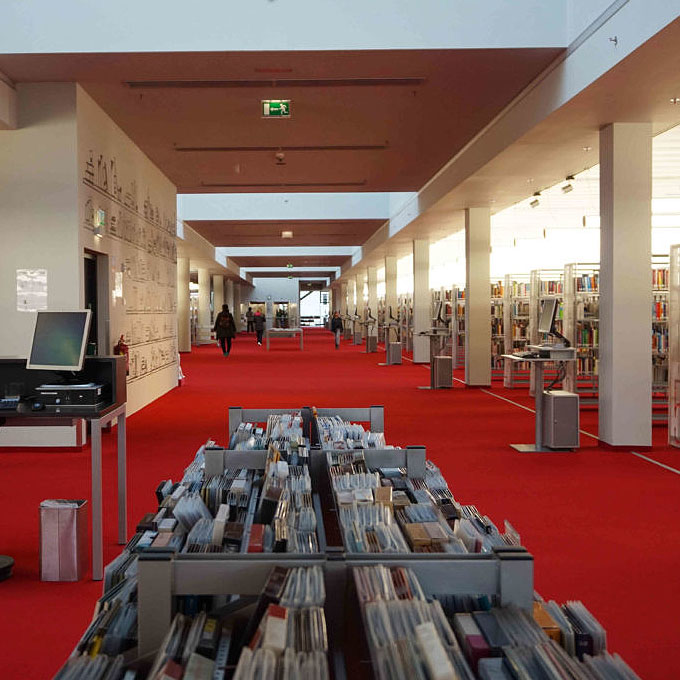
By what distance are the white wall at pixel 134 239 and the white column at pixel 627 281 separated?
558 cm

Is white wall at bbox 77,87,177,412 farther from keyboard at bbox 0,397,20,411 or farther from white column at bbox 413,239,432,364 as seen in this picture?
white column at bbox 413,239,432,364

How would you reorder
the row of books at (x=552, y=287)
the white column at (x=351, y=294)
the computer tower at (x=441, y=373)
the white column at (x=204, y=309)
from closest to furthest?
the computer tower at (x=441, y=373) < the row of books at (x=552, y=287) < the white column at (x=204, y=309) < the white column at (x=351, y=294)

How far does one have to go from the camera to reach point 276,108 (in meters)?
9.28

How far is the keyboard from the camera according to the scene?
462 cm

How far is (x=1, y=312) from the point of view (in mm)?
8281

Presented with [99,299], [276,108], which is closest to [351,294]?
[99,299]

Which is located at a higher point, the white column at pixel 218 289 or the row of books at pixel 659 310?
the white column at pixel 218 289

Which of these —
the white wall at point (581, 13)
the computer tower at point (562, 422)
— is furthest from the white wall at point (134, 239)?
the computer tower at point (562, 422)

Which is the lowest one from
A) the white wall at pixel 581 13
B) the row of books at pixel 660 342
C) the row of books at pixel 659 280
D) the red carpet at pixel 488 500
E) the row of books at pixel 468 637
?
the red carpet at pixel 488 500

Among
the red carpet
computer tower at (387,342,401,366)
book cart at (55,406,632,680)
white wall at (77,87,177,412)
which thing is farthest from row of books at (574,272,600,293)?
book cart at (55,406,632,680)

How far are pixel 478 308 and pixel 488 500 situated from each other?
9.23 meters

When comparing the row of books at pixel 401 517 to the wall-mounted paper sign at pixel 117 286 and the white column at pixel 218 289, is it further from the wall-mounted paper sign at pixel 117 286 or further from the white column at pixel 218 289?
the white column at pixel 218 289

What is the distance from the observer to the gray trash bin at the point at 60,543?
4359mm

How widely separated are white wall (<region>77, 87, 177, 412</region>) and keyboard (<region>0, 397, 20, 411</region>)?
4.02 metres
